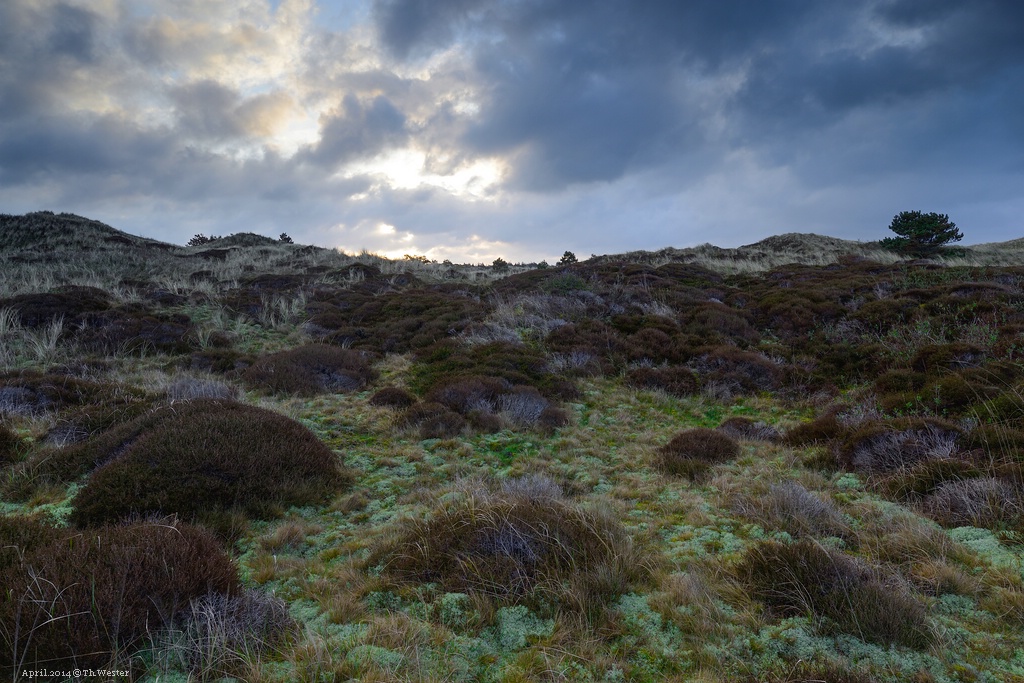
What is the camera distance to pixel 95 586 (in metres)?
2.91

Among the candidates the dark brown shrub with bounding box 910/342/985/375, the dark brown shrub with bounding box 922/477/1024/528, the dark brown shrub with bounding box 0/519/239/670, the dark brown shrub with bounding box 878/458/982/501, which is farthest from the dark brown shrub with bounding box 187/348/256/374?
the dark brown shrub with bounding box 910/342/985/375

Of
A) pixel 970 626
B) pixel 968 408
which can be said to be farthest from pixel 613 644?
pixel 968 408

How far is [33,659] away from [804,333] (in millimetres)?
15097

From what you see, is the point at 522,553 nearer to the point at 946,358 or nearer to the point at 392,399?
the point at 392,399

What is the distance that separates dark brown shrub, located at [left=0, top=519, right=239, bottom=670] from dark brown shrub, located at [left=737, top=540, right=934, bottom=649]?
3758 mm

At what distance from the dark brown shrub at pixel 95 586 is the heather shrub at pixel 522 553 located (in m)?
1.37

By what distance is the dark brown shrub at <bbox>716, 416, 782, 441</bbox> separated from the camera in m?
7.54

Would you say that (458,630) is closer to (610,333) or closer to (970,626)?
(970,626)

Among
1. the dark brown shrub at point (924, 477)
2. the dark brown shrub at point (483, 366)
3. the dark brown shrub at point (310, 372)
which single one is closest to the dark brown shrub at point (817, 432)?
the dark brown shrub at point (924, 477)

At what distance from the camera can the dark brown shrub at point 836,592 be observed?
284cm

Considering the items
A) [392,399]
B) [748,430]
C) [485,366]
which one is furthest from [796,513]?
[392,399]

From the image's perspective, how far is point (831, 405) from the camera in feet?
27.7

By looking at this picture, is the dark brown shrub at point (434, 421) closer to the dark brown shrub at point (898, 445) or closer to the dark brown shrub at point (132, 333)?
the dark brown shrub at point (898, 445)

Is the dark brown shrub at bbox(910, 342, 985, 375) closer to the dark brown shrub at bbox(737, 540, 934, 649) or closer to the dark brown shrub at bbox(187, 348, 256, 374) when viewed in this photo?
the dark brown shrub at bbox(737, 540, 934, 649)
